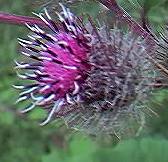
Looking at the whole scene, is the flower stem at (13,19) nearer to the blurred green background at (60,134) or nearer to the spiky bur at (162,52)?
the blurred green background at (60,134)

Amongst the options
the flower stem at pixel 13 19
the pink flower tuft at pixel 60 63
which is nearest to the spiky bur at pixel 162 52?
the pink flower tuft at pixel 60 63

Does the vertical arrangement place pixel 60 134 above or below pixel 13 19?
below

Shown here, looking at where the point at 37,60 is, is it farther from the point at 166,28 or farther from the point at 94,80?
the point at 166,28

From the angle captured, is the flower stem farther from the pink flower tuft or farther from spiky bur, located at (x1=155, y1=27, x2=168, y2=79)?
spiky bur, located at (x1=155, y1=27, x2=168, y2=79)

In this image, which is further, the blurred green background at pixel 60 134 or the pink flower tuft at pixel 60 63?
the blurred green background at pixel 60 134

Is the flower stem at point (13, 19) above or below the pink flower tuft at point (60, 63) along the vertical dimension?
above

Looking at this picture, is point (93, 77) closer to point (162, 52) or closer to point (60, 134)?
point (162, 52)

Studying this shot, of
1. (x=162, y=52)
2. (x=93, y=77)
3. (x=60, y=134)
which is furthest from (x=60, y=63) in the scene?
(x=60, y=134)
